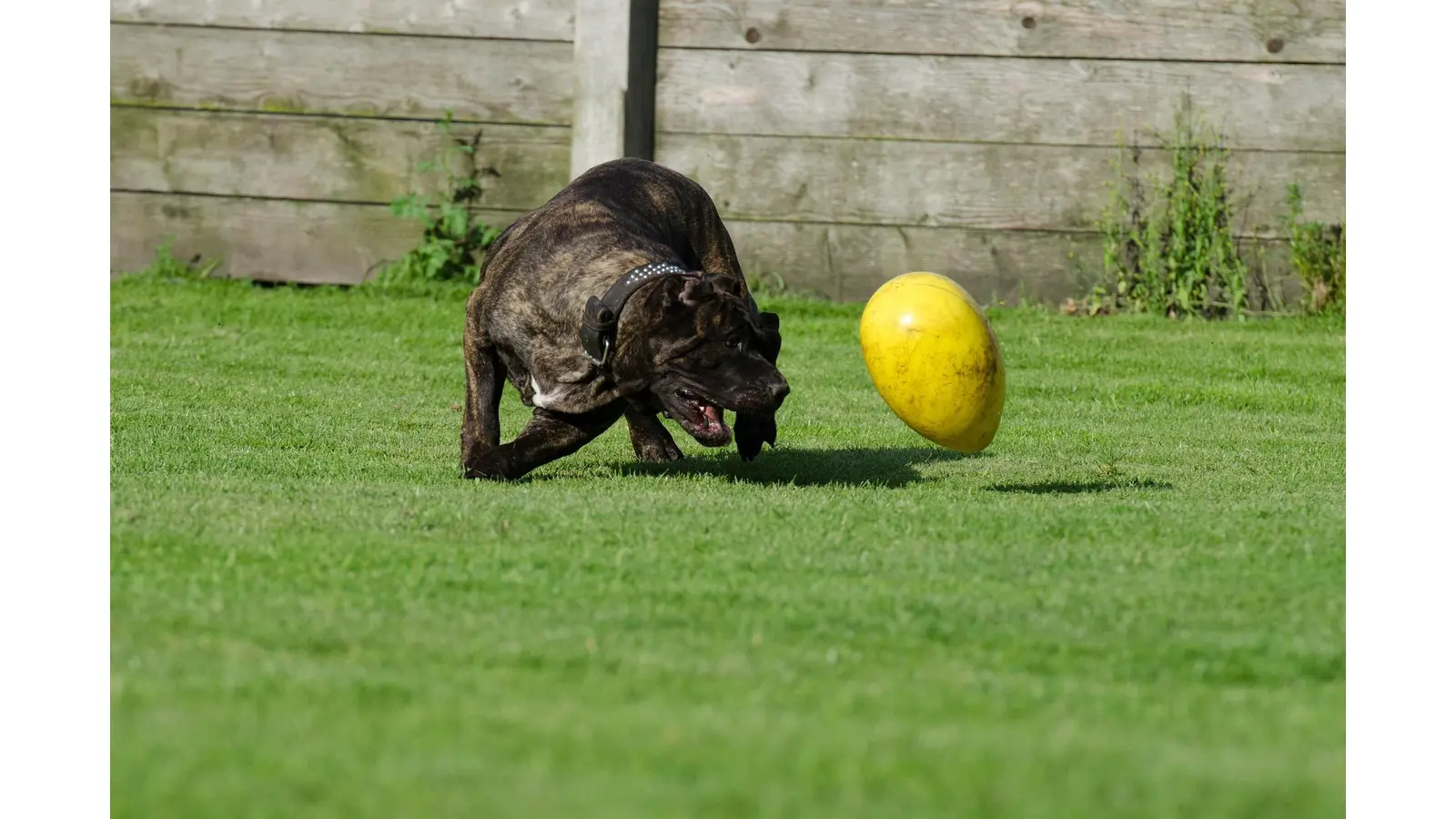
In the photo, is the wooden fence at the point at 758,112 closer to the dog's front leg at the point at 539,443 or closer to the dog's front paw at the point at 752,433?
the dog's front paw at the point at 752,433

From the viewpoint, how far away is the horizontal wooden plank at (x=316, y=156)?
34.3 feet

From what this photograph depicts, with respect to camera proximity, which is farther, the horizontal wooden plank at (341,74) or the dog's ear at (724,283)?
the horizontal wooden plank at (341,74)

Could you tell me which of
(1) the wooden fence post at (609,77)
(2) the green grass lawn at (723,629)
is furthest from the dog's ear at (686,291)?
(1) the wooden fence post at (609,77)

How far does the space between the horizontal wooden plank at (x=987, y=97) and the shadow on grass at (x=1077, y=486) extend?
4693 mm

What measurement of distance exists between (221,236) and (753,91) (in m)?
3.33

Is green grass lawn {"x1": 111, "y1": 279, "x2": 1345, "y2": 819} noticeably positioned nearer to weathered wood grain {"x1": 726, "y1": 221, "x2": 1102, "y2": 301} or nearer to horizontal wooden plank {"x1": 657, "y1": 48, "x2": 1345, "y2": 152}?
weathered wood grain {"x1": 726, "y1": 221, "x2": 1102, "y2": 301}

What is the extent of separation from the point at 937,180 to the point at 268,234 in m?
4.01

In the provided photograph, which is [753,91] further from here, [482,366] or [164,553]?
[164,553]

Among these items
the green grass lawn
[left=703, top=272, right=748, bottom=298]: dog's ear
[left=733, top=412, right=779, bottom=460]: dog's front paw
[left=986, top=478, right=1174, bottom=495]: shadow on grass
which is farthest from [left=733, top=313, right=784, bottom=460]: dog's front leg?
[left=986, top=478, right=1174, bottom=495]: shadow on grass

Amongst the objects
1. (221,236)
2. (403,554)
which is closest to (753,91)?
(221,236)

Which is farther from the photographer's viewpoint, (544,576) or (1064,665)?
(544,576)

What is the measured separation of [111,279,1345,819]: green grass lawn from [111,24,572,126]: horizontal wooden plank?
3.95 meters

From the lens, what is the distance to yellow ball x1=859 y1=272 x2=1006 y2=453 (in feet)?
16.9
